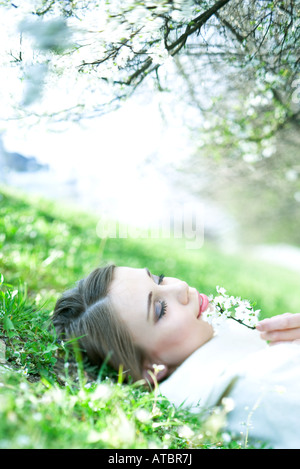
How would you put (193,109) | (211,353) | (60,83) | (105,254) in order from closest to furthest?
(211,353)
(60,83)
(193,109)
(105,254)

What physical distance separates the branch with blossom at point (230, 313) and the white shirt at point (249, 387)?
2.5 inches

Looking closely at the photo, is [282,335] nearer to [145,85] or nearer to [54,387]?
[54,387]

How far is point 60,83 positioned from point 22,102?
40 cm

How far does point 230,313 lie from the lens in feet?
8.75

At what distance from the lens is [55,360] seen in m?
2.68

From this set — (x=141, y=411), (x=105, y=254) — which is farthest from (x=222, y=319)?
(x=105, y=254)

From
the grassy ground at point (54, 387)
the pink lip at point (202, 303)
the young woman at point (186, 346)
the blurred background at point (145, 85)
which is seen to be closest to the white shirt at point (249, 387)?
the young woman at point (186, 346)

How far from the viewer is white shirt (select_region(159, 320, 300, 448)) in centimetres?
226

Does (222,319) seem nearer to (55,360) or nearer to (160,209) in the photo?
(55,360)

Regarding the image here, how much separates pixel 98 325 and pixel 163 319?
0.43 meters

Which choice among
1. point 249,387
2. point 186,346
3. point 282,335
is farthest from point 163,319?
point 282,335

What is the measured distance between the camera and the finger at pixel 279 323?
2586mm

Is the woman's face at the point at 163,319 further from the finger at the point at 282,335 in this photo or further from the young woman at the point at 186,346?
the finger at the point at 282,335

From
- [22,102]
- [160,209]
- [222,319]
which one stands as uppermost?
[22,102]
